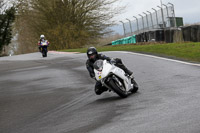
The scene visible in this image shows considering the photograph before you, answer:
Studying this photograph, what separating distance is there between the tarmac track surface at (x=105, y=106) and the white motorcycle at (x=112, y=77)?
259 millimetres

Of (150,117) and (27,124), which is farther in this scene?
(27,124)

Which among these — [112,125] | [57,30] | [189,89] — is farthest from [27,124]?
[57,30]

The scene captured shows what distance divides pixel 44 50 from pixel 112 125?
23.0 metres

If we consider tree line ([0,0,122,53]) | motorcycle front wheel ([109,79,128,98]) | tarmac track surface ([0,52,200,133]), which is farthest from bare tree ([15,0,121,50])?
motorcycle front wheel ([109,79,128,98])

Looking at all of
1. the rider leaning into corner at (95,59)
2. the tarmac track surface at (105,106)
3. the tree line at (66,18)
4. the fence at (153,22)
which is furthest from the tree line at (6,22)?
the rider leaning into corner at (95,59)

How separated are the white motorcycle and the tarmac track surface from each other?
0.85 feet

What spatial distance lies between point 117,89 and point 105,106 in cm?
72

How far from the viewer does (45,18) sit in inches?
1970

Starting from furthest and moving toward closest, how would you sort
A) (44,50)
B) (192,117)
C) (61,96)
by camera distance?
1. (44,50)
2. (61,96)
3. (192,117)

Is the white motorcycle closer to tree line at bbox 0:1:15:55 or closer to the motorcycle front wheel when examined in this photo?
the motorcycle front wheel

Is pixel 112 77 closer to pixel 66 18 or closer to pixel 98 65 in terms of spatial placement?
pixel 98 65

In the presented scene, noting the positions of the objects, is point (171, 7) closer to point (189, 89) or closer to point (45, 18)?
point (45, 18)

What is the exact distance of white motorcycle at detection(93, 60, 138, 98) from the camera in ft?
33.3

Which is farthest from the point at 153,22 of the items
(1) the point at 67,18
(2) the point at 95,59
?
(2) the point at 95,59
